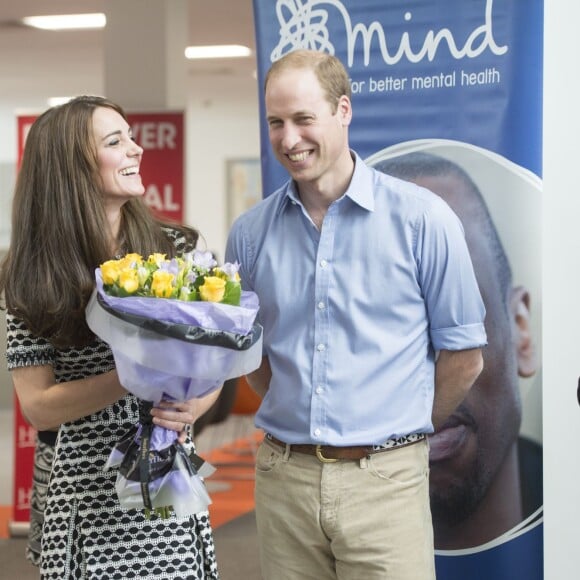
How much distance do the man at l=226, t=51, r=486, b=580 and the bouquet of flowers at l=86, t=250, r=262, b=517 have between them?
274mm

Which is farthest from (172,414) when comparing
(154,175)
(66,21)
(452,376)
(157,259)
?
(66,21)

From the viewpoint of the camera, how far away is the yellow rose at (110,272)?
6.07 ft

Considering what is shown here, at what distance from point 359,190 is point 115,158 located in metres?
0.50

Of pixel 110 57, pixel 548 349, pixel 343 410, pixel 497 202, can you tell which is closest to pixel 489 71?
pixel 497 202

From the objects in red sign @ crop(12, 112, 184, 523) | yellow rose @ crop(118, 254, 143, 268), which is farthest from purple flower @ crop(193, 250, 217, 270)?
red sign @ crop(12, 112, 184, 523)

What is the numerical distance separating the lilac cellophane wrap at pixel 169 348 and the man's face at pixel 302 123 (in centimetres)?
37

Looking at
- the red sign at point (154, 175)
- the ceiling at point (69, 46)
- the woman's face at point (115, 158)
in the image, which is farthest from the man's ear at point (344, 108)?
the ceiling at point (69, 46)

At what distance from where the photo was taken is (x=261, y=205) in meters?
2.35

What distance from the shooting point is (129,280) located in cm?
183

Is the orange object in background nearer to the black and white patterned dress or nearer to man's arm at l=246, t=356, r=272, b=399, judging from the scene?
man's arm at l=246, t=356, r=272, b=399

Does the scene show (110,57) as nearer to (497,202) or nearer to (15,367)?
(497,202)

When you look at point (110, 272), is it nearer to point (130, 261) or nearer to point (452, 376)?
point (130, 261)

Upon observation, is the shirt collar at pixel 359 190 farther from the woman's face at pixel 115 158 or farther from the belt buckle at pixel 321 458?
the belt buckle at pixel 321 458

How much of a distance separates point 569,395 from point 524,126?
2.31ft
